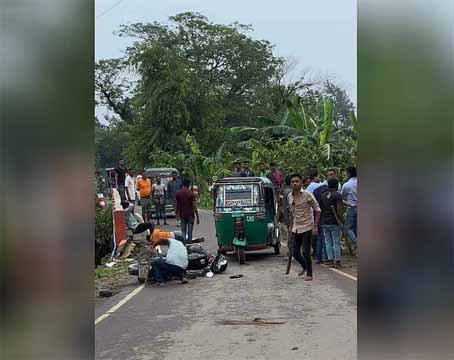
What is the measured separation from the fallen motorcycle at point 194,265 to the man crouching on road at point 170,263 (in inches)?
8.2

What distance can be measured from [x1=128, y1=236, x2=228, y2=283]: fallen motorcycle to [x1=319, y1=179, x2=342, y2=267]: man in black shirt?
1.75 metres

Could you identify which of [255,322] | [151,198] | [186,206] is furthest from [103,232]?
[255,322]

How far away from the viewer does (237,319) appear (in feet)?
21.9

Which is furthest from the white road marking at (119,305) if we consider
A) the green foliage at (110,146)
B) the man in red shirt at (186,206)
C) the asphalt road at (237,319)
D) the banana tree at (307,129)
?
the green foliage at (110,146)

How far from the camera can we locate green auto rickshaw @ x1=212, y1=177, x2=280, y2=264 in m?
10.7

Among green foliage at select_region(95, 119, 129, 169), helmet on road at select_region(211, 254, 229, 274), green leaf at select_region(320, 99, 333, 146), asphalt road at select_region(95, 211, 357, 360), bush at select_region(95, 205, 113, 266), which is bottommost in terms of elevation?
asphalt road at select_region(95, 211, 357, 360)

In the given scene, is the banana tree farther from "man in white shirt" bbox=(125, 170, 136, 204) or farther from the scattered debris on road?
the scattered debris on road

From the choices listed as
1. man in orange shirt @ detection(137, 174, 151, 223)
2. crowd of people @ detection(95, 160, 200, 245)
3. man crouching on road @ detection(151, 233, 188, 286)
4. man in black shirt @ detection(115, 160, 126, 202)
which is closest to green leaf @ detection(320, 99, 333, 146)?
crowd of people @ detection(95, 160, 200, 245)

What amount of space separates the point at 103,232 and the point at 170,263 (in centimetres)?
335
